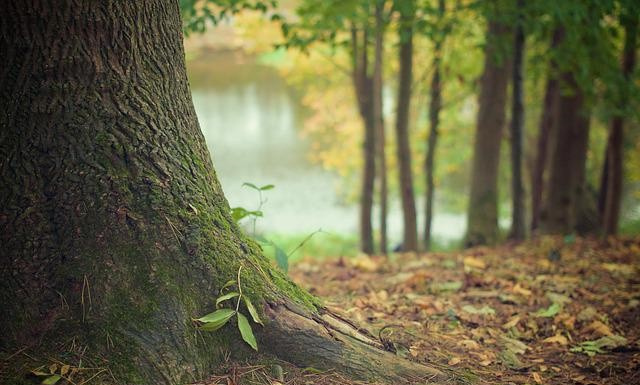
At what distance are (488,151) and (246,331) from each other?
740cm

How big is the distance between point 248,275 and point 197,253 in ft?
0.85

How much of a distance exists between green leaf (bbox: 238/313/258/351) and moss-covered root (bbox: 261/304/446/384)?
0.29 ft

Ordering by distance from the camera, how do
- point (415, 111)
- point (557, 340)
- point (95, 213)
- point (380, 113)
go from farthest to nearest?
point (415, 111) → point (380, 113) → point (557, 340) → point (95, 213)

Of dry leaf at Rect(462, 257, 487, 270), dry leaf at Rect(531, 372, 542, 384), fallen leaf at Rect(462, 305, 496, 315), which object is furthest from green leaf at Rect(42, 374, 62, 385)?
dry leaf at Rect(462, 257, 487, 270)

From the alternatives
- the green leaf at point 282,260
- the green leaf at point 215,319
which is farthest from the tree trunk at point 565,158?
the green leaf at point 215,319

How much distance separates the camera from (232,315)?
273cm

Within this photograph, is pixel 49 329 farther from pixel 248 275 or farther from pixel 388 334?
pixel 388 334

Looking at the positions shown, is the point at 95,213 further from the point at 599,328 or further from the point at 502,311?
the point at 599,328

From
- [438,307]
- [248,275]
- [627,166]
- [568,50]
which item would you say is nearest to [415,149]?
[627,166]

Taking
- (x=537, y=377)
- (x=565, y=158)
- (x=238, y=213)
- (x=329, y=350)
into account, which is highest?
(x=238, y=213)

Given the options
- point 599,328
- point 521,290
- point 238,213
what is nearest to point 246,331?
point 238,213

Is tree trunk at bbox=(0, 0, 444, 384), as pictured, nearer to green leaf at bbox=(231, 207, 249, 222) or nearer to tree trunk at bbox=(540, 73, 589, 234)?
green leaf at bbox=(231, 207, 249, 222)

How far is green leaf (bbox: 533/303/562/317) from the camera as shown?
13.6 ft

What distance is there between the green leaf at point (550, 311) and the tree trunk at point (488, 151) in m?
5.28
